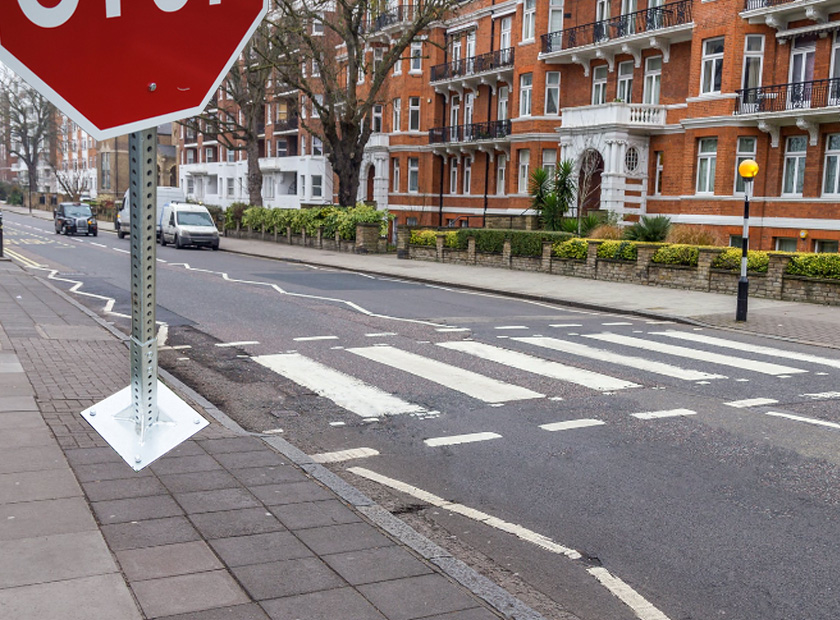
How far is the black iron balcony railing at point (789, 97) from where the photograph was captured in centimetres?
2580

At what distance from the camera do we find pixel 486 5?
42.0 m

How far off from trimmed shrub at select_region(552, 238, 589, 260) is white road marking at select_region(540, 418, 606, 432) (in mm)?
16756

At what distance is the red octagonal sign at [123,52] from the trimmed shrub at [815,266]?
59.5ft

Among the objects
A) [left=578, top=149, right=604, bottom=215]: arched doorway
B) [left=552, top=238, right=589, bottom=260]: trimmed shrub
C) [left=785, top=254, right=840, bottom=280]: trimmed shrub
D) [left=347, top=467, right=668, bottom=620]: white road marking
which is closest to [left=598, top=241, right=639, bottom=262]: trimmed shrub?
[left=552, top=238, right=589, bottom=260]: trimmed shrub

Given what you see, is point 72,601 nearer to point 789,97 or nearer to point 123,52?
point 123,52

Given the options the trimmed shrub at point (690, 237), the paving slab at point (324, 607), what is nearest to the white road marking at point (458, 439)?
the paving slab at point (324, 607)

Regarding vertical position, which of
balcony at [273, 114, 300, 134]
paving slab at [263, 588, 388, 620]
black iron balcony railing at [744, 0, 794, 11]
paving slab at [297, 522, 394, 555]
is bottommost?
paving slab at [297, 522, 394, 555]

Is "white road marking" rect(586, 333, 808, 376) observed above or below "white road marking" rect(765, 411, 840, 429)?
below

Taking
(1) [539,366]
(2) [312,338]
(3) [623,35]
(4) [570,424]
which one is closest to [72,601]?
(4) [570,424]

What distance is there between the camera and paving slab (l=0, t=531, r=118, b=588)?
3.79 meters

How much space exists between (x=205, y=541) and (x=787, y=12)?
28018mm

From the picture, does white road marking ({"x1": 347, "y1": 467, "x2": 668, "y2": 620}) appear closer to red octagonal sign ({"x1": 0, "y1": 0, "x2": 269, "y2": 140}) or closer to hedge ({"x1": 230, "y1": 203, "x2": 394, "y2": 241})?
red octagonal sign ({"x1": 0, "y1": 0, "x2": 269, "y2": 140})

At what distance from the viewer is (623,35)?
33.2 meters

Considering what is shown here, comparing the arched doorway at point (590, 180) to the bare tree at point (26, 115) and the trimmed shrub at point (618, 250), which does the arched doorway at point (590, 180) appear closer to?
the trimmed shrub at point (618, 250)
